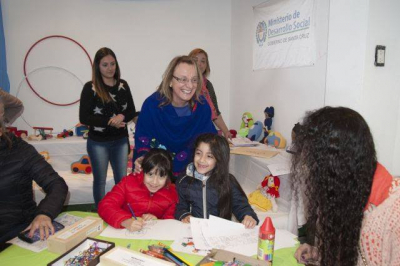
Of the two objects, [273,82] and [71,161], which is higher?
[273,82]

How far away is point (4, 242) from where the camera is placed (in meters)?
1.38

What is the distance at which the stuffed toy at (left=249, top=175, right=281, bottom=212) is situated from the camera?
2438mm

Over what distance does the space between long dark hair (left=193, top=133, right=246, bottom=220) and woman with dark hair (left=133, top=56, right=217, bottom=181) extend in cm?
17

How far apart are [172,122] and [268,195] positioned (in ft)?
3.46

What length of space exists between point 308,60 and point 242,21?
1.50 meters

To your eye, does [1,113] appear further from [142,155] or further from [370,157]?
[370,157]

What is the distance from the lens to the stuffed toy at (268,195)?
244 cm

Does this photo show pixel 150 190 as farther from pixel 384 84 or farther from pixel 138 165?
pixel 384 84

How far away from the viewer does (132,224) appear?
132 cm

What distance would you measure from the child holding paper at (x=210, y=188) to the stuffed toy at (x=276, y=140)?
4.69 feet

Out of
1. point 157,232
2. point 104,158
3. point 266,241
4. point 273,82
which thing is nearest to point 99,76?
point 104,158

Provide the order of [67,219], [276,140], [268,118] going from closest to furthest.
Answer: [67,219]
[276,140]
[268,118]

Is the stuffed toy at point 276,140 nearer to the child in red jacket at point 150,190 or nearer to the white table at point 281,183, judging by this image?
the white table at point 281,183

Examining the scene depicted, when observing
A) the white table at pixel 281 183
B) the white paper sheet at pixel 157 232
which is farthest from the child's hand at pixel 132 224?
the white table at pixel 281 183
